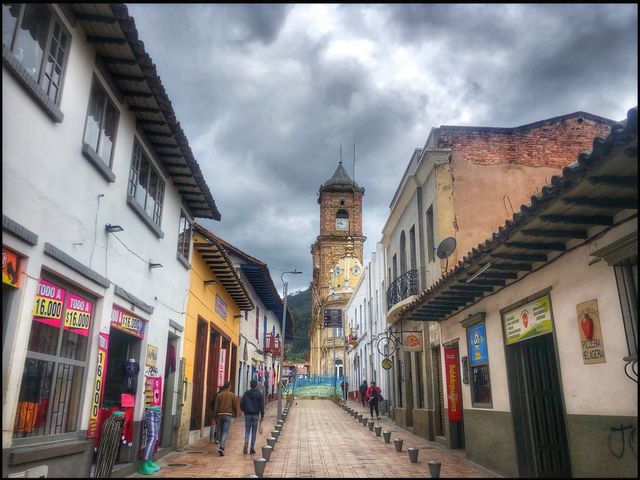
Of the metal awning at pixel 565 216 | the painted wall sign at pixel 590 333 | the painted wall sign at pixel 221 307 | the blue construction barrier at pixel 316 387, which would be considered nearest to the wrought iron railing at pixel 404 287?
the painted wall sign at pixel 221 307

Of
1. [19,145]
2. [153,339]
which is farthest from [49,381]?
[153,339]

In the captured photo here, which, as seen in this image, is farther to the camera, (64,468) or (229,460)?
(229,460)

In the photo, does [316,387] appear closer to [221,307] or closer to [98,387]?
[221,307]

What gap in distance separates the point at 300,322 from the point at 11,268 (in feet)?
307

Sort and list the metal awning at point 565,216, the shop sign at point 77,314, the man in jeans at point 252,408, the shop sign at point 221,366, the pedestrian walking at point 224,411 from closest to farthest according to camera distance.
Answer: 1. the metal awning at point 565,216
2. the shop sign at point 77,314
3. the pedestrian walking at point 224,411
4. the man in jeans at point 252,408
5. the shop sign at point 221,366

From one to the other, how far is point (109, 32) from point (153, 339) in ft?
18.5

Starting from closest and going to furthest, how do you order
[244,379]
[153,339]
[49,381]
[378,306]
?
[49,381] → [153,339] → [244,379] → [378,306]

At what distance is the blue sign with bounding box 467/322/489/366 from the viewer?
1045 cm

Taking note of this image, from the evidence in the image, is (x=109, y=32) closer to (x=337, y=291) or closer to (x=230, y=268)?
(x=230, y=268)

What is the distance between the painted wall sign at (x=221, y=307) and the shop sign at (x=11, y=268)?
10.8 meters

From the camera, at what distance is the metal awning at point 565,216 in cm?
479

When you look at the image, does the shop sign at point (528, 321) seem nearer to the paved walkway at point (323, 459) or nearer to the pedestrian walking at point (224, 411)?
the paved walkway at point (323, 459)

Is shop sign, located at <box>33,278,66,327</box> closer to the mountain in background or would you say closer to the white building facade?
the white building facade

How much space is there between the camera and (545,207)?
599cm
